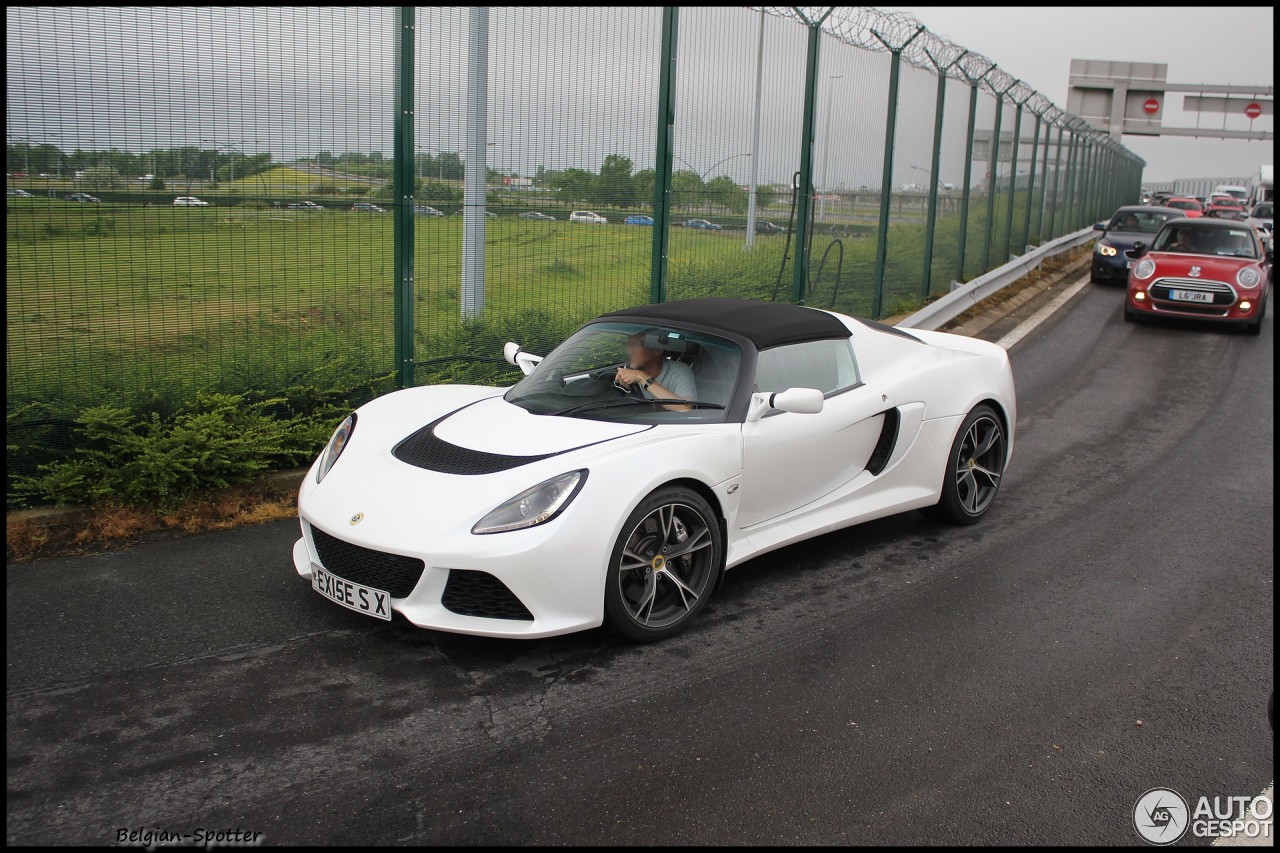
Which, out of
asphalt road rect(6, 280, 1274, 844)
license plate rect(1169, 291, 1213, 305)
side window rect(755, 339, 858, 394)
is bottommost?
asphalt road rect(6, 280, 1274, 844)

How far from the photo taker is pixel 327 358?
23.6ft

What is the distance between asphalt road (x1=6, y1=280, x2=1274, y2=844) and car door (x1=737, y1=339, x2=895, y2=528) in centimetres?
47

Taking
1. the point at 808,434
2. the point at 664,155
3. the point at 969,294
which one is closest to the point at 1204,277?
the point at 969,294

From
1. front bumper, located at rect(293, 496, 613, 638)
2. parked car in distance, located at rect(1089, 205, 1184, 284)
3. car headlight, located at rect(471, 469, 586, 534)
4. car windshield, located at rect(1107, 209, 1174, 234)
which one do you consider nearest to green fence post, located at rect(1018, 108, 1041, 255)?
parked car in distance, located at rect(1089, 205, 1184, 284)

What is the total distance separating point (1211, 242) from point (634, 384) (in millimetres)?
13675

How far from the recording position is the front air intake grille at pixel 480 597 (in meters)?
4.22

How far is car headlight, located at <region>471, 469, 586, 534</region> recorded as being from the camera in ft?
14.0

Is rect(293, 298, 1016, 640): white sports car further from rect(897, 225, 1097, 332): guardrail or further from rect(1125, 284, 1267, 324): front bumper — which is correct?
rect(1125, 284, 1267, 324): front bumper

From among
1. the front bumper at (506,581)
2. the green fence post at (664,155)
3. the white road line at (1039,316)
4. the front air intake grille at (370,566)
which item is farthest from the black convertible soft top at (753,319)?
the white road line at (1039,316)

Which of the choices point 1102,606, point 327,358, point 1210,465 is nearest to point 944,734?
point 1102,606

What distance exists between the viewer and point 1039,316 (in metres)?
16.0

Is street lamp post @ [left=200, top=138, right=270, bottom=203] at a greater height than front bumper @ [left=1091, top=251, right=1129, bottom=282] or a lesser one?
greater

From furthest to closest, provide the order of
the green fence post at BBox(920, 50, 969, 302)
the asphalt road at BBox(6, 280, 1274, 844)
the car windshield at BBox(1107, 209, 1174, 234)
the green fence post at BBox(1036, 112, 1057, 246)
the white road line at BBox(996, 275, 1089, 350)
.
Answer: the green fence post at BBox(1036, 112, 1057, 246) → the car windshield at BBox(1107, 209, 1174, 234) → the green fence post at BBox(920, 50, 969, 302) → the white road line at BBox(996, 275, 1089, 350) → the asphalt road at BBox(6, 280, 1274, 844)

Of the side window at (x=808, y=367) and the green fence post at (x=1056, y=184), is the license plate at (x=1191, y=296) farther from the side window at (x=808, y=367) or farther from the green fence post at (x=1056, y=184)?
the side window at (x=808, y=367)
